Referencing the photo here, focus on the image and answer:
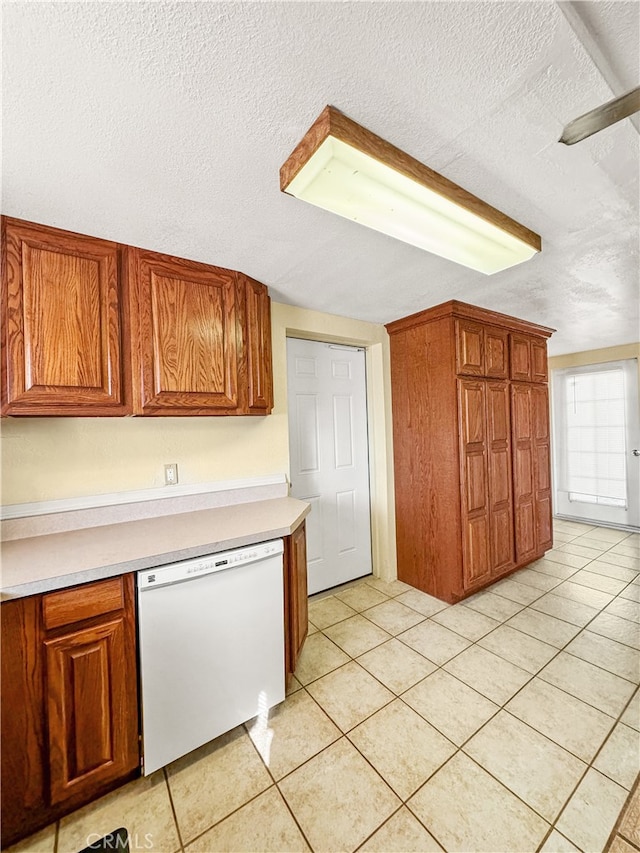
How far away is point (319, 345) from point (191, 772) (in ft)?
8.37

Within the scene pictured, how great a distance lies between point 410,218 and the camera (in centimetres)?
126

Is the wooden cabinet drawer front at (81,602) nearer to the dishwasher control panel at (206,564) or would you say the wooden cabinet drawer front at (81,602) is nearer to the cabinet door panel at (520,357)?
the dishwasher control panel at (206,564)

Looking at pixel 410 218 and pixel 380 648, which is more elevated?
pixel 410 218

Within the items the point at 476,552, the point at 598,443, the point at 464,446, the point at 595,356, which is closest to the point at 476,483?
the point at 464,446

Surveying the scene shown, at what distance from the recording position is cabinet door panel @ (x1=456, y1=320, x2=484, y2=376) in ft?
8.25

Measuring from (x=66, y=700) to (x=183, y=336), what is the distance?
150 centimetres

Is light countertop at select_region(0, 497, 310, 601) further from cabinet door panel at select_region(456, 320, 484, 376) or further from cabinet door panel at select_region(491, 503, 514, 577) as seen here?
cabinet door panel at select_region(491, 503, 514, 577)

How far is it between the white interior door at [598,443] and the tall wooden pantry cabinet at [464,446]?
5.77 feet

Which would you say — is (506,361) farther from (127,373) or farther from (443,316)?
(127,373)

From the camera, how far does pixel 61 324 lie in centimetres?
144

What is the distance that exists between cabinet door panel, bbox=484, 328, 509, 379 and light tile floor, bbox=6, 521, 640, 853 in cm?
182

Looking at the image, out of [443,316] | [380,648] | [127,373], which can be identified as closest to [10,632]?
[127,373]

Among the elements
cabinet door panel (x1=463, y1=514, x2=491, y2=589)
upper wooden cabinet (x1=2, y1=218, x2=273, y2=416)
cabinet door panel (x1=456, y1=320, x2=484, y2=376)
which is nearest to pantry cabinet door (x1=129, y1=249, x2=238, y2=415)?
upper wooden cabinet (x1=2, y1=218, x2=273, y2=416)

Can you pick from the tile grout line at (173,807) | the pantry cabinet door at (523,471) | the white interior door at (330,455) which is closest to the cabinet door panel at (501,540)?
the pantry cabinet door at (523,471)
